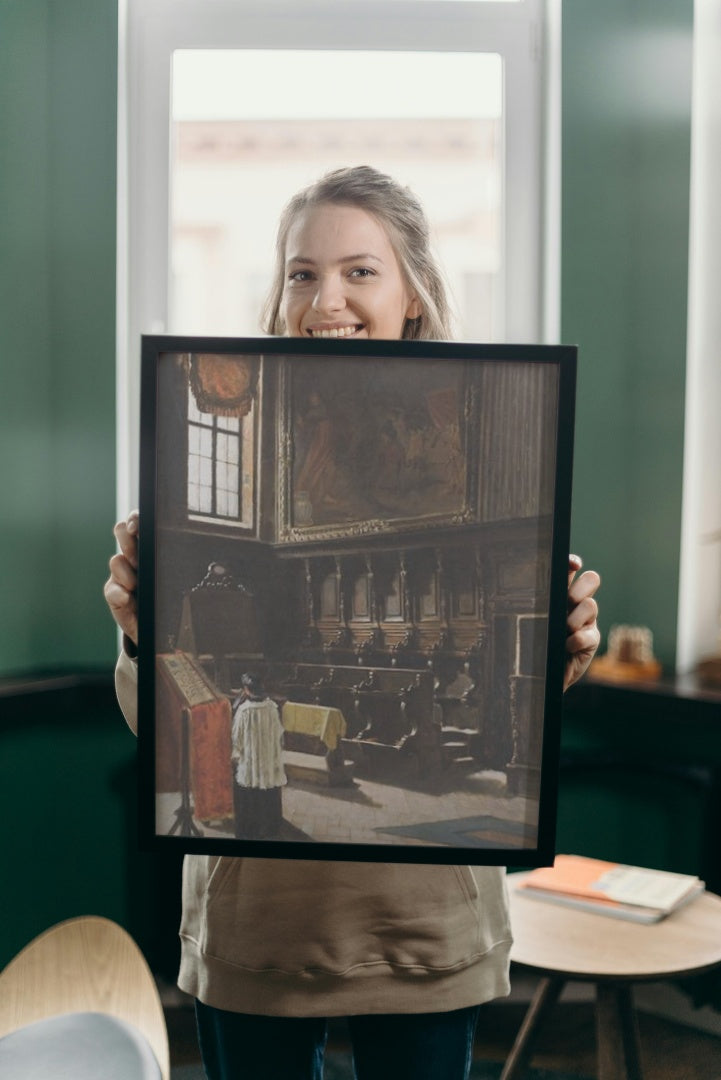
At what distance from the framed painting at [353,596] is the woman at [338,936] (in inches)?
3.1

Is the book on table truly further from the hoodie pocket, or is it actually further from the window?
the window

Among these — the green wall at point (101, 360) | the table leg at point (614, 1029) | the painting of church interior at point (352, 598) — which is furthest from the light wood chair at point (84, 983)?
the green wall at point (101, 360)

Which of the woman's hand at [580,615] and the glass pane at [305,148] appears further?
the glass pane at [305,148]

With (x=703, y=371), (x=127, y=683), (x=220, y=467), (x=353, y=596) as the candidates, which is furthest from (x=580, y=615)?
(x=703, y=371)

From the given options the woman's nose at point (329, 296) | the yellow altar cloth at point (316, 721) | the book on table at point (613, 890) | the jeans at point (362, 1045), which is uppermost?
the woman's nose at point (329, 296)

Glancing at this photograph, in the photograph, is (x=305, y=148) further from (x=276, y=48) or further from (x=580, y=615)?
(x=580, y=615)

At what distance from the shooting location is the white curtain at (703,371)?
2438mm

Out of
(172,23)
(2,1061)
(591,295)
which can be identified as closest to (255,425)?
(2,1061)

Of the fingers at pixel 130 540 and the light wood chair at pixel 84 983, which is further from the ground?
the fingers at pixel 130 540

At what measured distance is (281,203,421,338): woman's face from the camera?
1060 mm

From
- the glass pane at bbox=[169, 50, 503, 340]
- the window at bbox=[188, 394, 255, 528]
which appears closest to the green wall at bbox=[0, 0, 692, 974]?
the glass pane at bbox=[169, 50, 503, 340]

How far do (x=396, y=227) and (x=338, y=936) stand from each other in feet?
2.38

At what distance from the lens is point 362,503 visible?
0.90m

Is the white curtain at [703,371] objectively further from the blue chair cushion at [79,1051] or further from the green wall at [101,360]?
the blue chair cushion at [79,1051]
